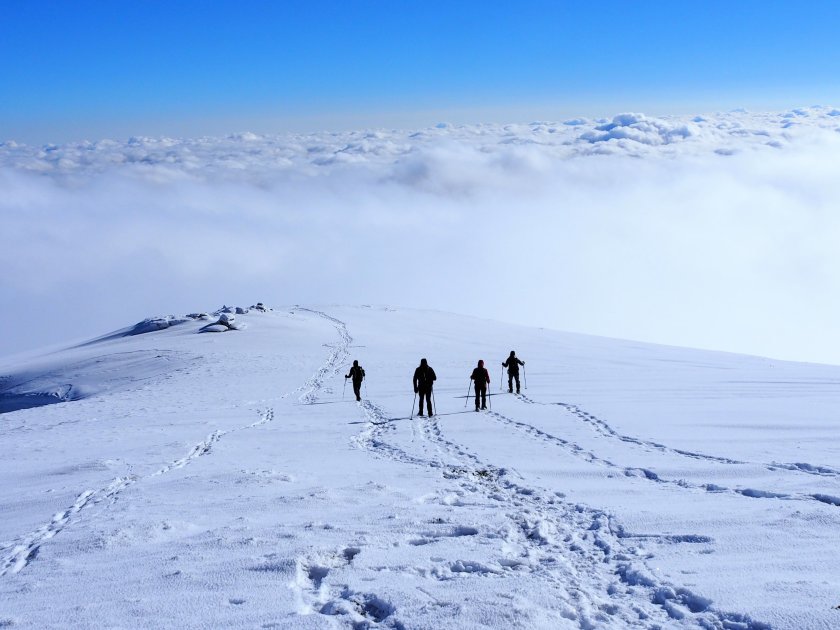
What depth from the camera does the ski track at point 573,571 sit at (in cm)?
605

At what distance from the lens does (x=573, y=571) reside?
721 cm

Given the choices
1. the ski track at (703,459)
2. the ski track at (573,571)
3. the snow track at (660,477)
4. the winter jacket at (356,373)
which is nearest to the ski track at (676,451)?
the ski track at (703,459)

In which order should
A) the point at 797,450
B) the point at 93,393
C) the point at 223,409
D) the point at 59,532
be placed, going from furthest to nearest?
1. the point at 93,393
2. the point at 223,409
3. the point at 797,450
4. the point at 59,532

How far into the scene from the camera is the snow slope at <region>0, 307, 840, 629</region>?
629cm

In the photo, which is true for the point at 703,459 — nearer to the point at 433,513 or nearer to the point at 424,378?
the point at 433,513

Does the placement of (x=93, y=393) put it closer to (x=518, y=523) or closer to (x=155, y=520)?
(x=155, y=520)

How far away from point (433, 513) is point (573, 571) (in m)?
2.55

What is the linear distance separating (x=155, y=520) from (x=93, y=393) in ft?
87.9

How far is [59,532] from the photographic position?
9.09 metres

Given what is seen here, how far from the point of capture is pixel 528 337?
166 feet

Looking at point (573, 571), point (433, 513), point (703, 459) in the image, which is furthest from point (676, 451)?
point (573, 571)

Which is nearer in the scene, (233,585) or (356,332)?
(233,585)

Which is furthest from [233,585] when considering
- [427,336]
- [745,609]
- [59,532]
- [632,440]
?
[427,336]

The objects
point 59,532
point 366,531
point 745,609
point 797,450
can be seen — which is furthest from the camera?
point 797,450
